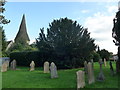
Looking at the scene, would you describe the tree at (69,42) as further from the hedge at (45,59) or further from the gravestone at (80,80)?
the gravestone at (80,80)

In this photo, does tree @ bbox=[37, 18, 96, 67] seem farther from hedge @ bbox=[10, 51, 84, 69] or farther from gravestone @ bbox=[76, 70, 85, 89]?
gravestone @ bbox=[76, 70, 85, 89]

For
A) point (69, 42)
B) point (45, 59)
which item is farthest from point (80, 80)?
point (45, 59)

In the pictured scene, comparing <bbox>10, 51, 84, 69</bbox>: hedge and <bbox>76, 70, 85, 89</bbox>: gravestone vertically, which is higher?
<bbox>10, 51, 84, 69</bbox>: hedge

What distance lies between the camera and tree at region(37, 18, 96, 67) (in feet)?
65.1

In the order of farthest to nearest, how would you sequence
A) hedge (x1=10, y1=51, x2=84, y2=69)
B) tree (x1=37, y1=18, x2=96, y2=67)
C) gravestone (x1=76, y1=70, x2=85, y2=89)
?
hedge (x1=10, y1=51, x2=84, y2=69) < tree (x1=37, y1=18, x2=96, y2=67) < gravestone (x1=76, y1=70, x2=85, y2=89)

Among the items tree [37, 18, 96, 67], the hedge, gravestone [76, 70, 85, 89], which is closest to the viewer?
gravestone [76, 70, 85, 89]

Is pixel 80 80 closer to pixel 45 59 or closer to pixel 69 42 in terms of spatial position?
pixel 69 42

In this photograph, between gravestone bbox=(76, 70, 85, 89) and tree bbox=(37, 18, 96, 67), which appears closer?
gravestone bbox=(76, 70, 85, 89)

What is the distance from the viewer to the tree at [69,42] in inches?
781

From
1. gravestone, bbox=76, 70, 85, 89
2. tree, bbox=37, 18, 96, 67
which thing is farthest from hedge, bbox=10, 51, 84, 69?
gravestone, bbox=76, 70, 85, 89

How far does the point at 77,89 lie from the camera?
763 centimetres

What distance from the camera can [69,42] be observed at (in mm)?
19891

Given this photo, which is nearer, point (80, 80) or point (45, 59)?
point (80, 80)

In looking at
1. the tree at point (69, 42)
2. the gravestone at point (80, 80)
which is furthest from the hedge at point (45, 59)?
the gravestone at point (80, 80)
